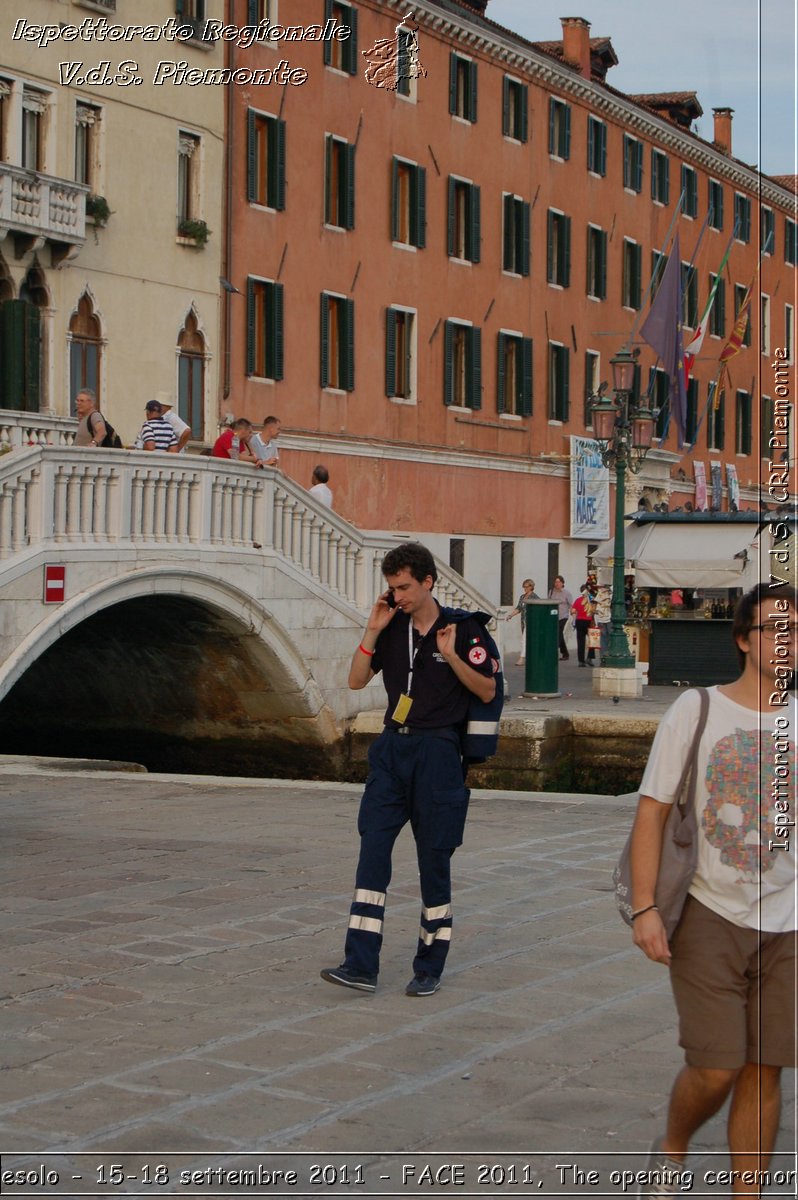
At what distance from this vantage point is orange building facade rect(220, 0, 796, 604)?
95.1 feet

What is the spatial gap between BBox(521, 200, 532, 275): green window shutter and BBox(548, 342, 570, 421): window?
1974 mm

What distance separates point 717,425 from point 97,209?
26882mm

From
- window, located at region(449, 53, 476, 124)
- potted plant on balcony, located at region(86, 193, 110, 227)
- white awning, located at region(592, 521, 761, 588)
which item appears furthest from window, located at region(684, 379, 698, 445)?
potted plant on balcony, located at region(86, 193, 110, 227)

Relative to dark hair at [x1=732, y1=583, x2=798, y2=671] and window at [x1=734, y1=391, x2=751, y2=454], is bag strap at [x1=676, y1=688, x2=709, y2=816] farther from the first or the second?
window at [x1=734, y1=391, x2=751, y2=454]

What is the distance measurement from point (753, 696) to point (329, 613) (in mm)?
16395

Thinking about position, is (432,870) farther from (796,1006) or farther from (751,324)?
(751,324)

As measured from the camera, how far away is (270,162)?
28.8 meters

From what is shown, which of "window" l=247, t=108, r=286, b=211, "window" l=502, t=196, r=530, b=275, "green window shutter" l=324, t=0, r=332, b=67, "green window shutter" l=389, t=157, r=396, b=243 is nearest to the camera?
"window" l=247, t=108, r=286, b=211

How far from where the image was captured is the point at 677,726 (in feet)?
14.0

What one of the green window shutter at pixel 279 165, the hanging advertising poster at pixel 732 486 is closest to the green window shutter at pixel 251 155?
the green window shutter at pixel 279 165

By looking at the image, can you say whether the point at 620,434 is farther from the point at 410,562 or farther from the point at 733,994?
the point at 733,994

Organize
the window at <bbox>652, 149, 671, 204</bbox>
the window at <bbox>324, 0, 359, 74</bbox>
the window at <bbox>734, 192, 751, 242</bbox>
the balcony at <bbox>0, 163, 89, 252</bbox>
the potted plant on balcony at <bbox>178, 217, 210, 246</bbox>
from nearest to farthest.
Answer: the balcony at <bbox>0, 163, 89, 252</bbox>
the potted plant on balcony at <bbox>178, 217, 210, 246</bbox>
the window at <bbox>324, 0, 359, 74</bbox>
the window at <bbox>652, 149, 671, 204</bbox>
the window at <bbox>734, 192, 751, 242</bbox>

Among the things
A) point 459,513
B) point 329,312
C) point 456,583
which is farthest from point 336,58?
point 456,583

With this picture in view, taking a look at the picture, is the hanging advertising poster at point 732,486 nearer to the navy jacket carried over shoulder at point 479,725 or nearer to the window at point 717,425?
the window at point 717,425
